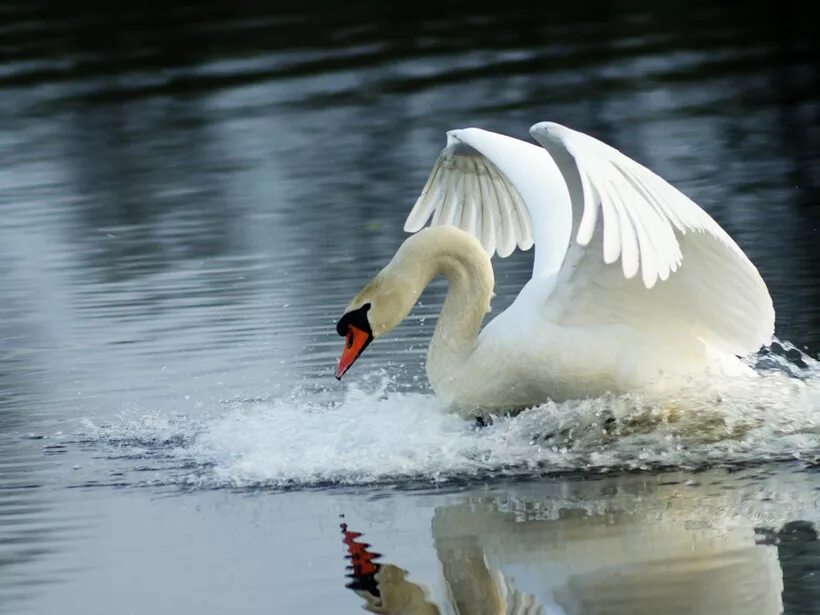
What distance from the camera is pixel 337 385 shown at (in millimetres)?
9172

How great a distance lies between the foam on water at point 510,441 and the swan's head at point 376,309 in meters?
0.28

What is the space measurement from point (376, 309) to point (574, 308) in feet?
2.87

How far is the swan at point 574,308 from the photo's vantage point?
7.66m

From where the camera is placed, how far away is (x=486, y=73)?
2027 cm

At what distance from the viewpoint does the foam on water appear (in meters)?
7.54

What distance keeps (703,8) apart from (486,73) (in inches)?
212

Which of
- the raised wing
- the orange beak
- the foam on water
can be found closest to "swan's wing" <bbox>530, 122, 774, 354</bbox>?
the raised wing

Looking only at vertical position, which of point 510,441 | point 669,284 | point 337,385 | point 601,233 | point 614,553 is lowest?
point 337,385

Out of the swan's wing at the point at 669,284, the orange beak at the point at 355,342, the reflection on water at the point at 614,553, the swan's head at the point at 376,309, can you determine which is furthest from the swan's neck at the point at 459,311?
the reflection on water at the point at 614,553

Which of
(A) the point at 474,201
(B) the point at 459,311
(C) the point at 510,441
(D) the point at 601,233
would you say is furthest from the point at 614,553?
(A) the point at 474,201

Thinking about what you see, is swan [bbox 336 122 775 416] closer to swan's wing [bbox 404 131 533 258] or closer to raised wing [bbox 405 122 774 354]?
raised wing [bbox 405 122 774 354]

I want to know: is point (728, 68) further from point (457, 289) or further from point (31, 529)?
point (31, 529)

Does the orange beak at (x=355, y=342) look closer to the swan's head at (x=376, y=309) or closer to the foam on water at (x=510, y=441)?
the swan's head at (x=376, y=309)

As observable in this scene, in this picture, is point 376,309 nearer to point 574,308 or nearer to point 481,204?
point 574,308
